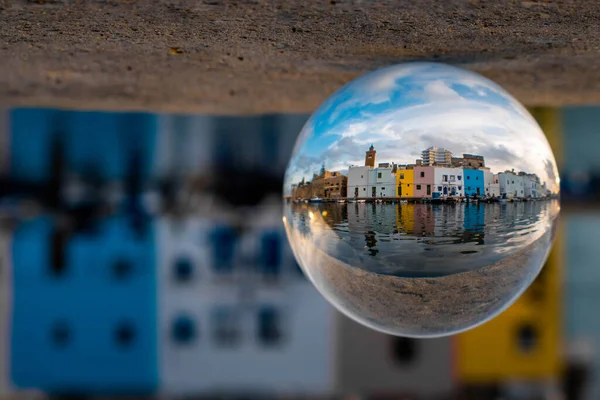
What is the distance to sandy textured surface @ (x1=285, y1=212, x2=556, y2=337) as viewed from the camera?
0.80 meters

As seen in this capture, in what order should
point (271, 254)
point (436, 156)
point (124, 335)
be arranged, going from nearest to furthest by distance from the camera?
1. point (436, 156)
2. point (271, 254)
3. point (124, 335)

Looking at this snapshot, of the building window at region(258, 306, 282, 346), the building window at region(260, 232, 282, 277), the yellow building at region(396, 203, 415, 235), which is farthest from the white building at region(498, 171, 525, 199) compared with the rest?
the building window at region(258, 306, 282, 346)

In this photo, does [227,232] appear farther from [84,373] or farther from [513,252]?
[513,252]

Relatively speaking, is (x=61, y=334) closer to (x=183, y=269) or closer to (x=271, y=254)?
(x=183, y=269)

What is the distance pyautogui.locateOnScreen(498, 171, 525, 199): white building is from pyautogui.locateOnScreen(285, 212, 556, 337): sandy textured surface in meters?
0.07

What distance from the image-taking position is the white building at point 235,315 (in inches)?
289

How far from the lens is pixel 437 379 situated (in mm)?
7301

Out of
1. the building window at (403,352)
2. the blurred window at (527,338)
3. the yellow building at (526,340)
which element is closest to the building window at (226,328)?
the building window at (403,352)

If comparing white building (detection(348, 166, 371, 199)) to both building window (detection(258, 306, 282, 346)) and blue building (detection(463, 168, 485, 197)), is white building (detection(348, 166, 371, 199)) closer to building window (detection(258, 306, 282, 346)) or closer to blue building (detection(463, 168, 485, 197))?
blue building (detection(463, 168, 485, 197))

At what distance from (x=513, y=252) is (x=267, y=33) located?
15.1 inches

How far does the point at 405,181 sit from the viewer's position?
2.56 feet

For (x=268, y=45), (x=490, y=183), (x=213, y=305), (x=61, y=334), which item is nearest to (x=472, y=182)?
(x=490, y=183)

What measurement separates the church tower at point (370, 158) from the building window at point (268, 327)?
22.2ft

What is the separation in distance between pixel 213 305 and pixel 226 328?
30 cm
